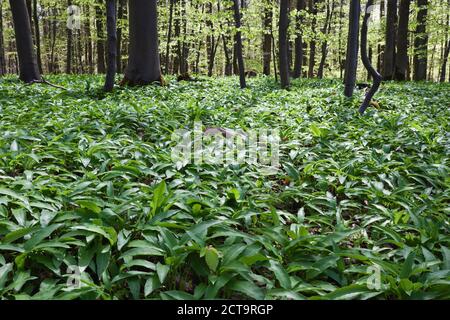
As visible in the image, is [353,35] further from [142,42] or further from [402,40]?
[402,40]

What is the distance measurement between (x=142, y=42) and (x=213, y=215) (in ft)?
22.8

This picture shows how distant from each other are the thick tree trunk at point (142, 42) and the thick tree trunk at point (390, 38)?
8832mm

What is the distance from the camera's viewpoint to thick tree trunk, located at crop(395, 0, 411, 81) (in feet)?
43.0

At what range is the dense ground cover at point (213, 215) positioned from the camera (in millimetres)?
1954

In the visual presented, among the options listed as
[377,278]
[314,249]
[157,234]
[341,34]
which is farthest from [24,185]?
[341,34]

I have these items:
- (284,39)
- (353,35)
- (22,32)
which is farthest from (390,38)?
(22,32)

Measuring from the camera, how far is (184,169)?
11.5 feet

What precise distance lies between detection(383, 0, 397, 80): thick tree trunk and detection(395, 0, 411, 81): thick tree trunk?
0.22 meters

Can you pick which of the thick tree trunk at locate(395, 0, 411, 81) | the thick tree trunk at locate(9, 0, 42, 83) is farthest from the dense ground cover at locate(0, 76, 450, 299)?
the thick tree trunk at locate(395, 0, 411, 81)

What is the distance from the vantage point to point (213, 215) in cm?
258

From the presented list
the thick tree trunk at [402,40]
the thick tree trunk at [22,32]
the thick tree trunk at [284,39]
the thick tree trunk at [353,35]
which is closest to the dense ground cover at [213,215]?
the thick tree trunk at [353,35]

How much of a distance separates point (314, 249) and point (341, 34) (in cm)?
2113

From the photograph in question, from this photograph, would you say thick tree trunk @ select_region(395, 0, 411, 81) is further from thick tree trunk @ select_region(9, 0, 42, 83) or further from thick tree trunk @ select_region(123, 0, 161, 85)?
thick tree trunk @ select_region(9, 0, 42, 83)
